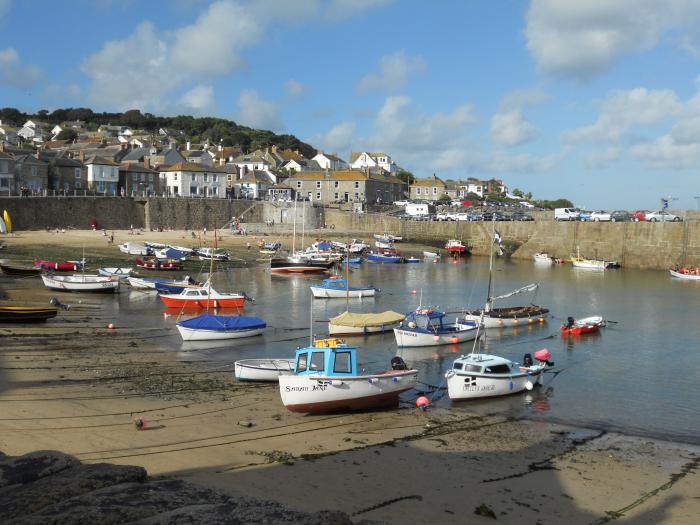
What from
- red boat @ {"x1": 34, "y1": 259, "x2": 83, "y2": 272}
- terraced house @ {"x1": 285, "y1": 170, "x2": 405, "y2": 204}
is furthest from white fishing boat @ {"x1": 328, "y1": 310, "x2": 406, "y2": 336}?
terraced house @ {"x1": 285, "y1": 170, "x2": 405, "y2": 204}

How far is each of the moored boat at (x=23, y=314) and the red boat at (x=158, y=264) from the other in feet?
71.0

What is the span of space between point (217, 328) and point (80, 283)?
15.5 metres

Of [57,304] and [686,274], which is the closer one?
[57,304]

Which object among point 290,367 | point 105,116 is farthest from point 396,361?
point 105,116

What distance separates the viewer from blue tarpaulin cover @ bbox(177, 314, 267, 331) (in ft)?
91.8

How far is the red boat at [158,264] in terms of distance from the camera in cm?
5100

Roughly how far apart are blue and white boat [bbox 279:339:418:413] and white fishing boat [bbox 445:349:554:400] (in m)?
2.04

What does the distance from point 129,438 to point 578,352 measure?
20.7 metres

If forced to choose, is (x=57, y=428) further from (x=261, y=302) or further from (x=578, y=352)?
(x=261, y=302)

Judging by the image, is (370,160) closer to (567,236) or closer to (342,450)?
(567,236)

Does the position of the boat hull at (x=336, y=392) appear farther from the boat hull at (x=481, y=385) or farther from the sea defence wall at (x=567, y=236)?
the sea defence wall at (x=567, y=236)

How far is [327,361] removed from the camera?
18.9m

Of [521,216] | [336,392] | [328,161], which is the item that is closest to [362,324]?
[336,392]

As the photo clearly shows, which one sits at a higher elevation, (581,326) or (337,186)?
(337,186)
